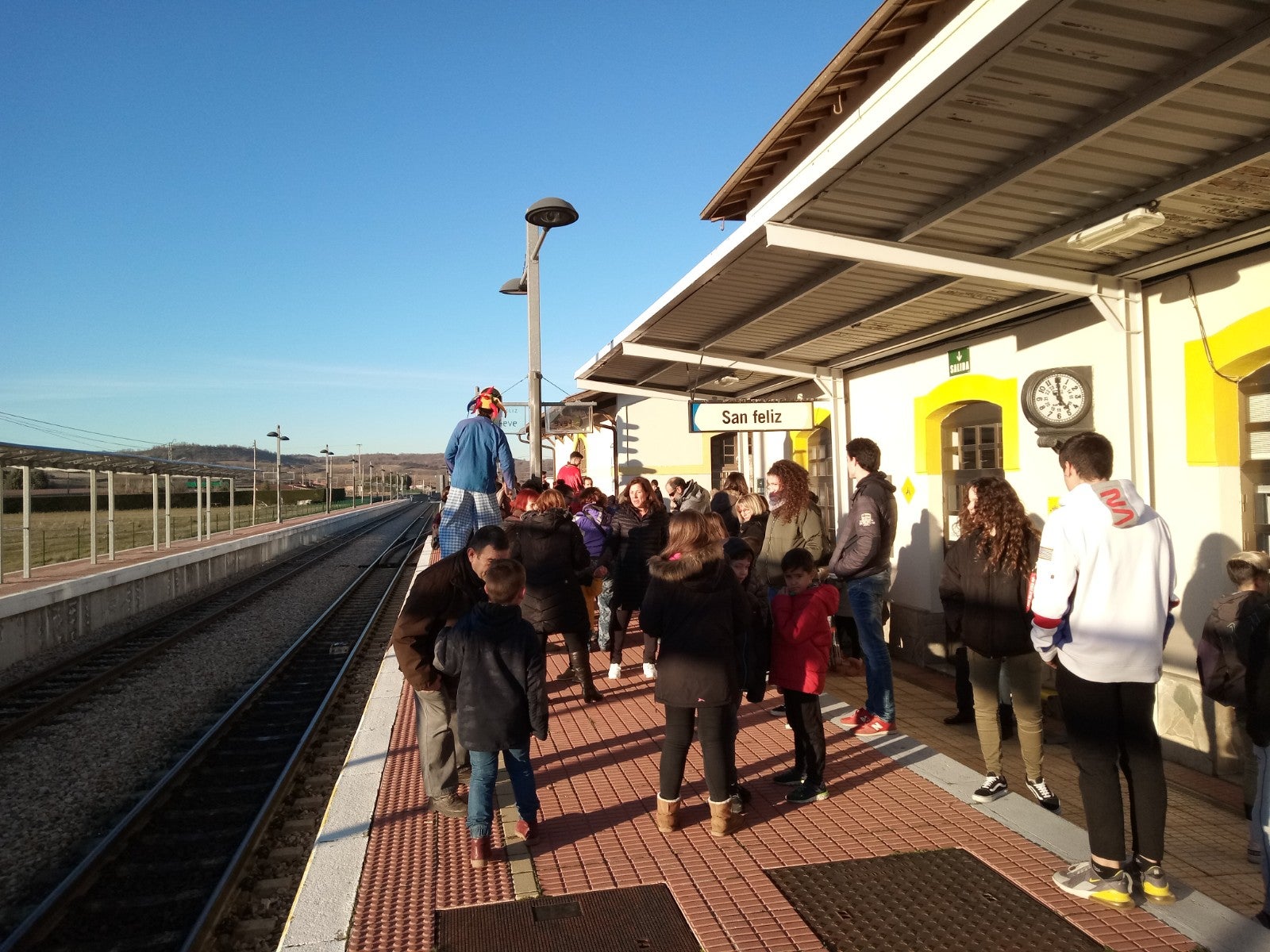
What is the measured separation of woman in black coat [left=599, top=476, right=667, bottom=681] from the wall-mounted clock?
322cm

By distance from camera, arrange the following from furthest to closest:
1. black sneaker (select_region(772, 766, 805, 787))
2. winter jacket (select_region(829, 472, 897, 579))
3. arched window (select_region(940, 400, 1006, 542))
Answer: arched window (select_region(940, 400, 1006, 542)) → winter jacket (select_region(829, 472, 897, 579)) → black sneaker (select_region(772, 766, 805, 787))

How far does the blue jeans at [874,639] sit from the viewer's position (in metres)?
5.96

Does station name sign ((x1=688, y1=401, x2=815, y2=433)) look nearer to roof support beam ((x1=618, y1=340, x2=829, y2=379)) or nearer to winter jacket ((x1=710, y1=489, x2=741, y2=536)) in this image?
winter jacket ((x1=710, y1=489, x2=741, y2=536))

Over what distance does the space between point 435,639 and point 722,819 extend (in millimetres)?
1689

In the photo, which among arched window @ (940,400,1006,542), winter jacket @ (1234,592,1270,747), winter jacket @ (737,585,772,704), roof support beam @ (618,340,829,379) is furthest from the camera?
roof support beam @ (618,340,829,379)

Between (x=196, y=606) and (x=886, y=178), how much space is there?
49.5 feet

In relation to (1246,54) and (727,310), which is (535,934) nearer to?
(1246,54)

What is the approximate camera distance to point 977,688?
4.82 meters

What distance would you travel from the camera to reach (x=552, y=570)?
6535 mm

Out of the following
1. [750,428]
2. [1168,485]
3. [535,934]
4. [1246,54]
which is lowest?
[535,934]

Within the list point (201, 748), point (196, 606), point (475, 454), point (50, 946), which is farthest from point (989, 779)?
point (196, 606)

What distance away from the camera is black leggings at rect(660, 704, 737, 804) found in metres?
4.27

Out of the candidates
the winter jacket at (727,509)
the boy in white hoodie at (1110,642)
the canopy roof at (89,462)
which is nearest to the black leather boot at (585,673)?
the winter jacket at (727,509)

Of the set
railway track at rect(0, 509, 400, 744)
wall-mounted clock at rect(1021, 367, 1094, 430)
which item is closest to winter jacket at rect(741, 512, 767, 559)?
wall-mounted clock at rect(1021, 367, 1094, 430)
